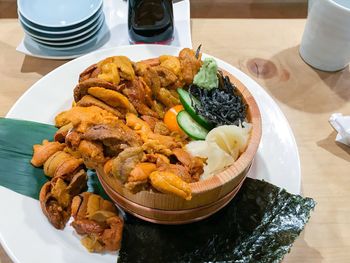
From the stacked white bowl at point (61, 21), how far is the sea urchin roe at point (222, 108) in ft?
2.42

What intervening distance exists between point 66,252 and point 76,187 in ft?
0.61

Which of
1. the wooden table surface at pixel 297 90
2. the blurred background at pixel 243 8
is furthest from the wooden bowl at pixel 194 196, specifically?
the blurred background at pixel 243 8

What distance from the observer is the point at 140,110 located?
3.75 feet

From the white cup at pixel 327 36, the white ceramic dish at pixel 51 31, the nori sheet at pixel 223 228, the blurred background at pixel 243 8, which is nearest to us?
the nori sheet at pixel 223 228

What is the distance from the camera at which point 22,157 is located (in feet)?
4.12

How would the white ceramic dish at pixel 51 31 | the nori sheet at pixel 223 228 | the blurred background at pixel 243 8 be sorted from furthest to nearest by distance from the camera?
the blurred background at pixel 243 8, the white ceramic dish at pixel 51 31, the nori sheet at pixel 223 228

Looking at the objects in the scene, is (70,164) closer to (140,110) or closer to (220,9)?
(140,110)

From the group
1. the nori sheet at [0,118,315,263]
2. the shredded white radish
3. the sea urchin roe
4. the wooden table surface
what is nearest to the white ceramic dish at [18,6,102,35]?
the wooden table surface

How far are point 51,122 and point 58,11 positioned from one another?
25.6 inches

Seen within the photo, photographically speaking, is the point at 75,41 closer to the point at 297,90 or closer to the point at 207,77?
the point at 207,77

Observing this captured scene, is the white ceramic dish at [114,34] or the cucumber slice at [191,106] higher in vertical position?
the cucumber slice at [191,106]

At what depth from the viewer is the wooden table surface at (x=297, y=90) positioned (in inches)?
49.5

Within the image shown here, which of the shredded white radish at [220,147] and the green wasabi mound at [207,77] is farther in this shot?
the green wasabi mound at [207,77]

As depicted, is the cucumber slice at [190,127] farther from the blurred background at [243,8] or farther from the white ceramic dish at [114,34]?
the blurred background at [243,8]
